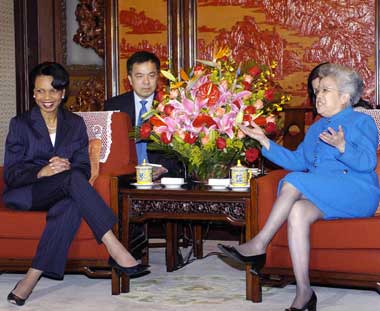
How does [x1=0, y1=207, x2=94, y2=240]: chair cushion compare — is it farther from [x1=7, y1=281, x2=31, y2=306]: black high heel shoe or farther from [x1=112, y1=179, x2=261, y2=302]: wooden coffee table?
[x1=7, y1=281, x2=31, y2=306]: black high heel shoe

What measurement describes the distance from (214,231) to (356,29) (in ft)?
6.17

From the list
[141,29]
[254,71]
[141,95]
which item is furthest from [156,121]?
[141,29]

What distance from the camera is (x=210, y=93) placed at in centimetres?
406

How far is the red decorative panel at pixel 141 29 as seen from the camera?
7004mm

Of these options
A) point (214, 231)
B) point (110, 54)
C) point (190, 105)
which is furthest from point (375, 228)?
point (110, 54)

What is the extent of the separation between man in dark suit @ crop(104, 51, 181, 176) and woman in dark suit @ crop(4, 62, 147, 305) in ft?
1.79

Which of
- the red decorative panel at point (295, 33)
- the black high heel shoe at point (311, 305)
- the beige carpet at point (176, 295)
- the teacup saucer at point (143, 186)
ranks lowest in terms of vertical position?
the beige carpet at point (176, 295)

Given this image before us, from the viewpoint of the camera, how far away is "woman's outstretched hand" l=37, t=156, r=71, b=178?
4348mm

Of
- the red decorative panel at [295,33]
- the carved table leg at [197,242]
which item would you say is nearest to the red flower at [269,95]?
the carved table leg at [197,242]

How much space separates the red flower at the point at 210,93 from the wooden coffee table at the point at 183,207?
1.39ft

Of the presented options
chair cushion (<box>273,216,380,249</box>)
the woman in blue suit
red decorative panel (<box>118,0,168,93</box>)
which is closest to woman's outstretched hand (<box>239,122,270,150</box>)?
the woman in blue suit

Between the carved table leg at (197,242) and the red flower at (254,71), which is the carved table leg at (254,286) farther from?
the carved table leg at (197,242)

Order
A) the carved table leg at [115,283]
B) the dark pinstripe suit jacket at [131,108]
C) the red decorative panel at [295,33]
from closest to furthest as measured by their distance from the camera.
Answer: the carved table leg at [115,283]
the dark pinstripe suit jacket at [131,108]
the red decorative panel at [295,33]

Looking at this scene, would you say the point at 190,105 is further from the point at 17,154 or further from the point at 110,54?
the point at 110,54
